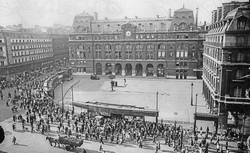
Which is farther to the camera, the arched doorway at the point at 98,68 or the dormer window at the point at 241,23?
the arched doorway at the point at 98,68

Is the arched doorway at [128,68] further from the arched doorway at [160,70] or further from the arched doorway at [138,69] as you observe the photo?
the arched doorway at [160,70]

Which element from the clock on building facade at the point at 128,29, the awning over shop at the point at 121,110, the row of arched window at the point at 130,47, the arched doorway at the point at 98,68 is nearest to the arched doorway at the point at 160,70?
the row of arched window at the point at 130,47

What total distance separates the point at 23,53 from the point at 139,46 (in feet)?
146

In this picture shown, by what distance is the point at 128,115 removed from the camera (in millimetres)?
39281

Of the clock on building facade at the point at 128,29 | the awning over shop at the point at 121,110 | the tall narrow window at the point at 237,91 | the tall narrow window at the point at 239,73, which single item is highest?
the clock on building facade at the point at 128,29

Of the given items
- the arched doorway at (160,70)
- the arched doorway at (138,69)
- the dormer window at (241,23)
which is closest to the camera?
the dormer window at (241,23)

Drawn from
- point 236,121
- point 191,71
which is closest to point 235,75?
point 236,121

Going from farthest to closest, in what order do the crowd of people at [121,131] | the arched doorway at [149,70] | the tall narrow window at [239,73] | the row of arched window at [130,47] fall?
1. the arched doorway at [149,70]
2. the row of arched window at [130,47]
3. the tall narrow window at [239,73]
4. the crowd of people at [121,131]

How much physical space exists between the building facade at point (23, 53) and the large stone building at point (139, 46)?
15.0 metres

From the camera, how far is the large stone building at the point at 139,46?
8000cm

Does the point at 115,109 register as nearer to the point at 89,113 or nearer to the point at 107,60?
the point at 89,113

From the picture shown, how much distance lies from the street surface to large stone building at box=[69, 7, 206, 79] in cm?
668

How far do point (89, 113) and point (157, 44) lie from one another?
48367 mm

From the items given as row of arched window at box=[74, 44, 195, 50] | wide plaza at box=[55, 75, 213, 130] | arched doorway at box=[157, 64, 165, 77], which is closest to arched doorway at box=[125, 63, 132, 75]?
row of arched window at box=[74, 44, 195, 50]
